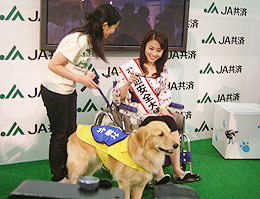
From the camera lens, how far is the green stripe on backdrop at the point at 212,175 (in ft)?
9.51

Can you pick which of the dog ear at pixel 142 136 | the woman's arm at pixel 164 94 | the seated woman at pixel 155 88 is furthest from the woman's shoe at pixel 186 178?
the dog ear at pixel 142 136

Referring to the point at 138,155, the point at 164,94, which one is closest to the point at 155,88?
the point at 164,94

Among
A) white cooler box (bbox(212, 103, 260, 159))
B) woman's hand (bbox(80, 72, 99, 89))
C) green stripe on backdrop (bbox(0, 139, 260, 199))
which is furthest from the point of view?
white cooler box (bbox(212, 103, 260, 159))

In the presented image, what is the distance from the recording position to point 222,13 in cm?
417

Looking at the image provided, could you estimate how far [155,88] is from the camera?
315cm

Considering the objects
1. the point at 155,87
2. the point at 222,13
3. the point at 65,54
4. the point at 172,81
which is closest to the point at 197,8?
the point at 222,13

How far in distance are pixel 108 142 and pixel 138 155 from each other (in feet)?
0.76

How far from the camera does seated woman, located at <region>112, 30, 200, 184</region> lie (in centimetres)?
299

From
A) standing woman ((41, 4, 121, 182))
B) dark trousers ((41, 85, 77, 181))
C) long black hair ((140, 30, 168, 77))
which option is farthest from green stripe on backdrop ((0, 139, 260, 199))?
long black hair ((140, 30, 168, 77))

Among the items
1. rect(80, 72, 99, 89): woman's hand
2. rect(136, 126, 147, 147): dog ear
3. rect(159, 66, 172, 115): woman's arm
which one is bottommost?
rect(136, 126, 147, 147): dog ear

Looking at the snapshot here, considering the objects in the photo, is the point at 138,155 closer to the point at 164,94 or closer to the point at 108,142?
the point at 108,142

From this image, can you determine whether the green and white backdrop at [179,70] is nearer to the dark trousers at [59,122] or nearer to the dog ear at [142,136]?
the dark trousers at [59,122]

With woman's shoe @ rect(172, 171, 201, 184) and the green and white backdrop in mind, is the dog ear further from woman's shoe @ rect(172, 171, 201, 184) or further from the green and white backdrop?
the green and white backdrop

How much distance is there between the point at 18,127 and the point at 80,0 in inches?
53.0
